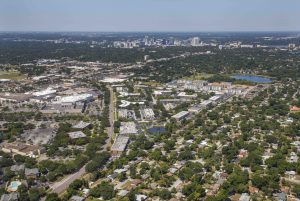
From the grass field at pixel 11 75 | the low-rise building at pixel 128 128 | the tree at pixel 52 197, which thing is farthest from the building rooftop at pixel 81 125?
the grass field at pixel 11 75

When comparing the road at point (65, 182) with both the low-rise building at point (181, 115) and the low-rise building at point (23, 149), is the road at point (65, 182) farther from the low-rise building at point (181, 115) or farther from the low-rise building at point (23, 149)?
the low-rise building at point (181, 115)

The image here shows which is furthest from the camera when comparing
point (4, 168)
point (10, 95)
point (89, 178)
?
point (10, 95)

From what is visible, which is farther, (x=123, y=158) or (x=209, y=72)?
(x=209, y=72)

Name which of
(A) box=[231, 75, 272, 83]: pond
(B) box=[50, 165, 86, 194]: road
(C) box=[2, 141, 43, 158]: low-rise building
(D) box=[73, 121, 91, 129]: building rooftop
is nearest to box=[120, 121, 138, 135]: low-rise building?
(D) box=[73, 121, 91, 129]: building rooftop

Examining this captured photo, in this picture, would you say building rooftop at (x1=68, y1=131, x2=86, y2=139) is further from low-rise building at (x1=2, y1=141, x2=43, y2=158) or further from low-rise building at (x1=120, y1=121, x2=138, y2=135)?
low-rise building at (x1=120, y1=121, x2=138, y2=135)

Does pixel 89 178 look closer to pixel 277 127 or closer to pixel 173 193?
pixel 173 193

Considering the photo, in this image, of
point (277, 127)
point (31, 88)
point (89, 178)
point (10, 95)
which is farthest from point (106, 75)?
point (89, 178)
